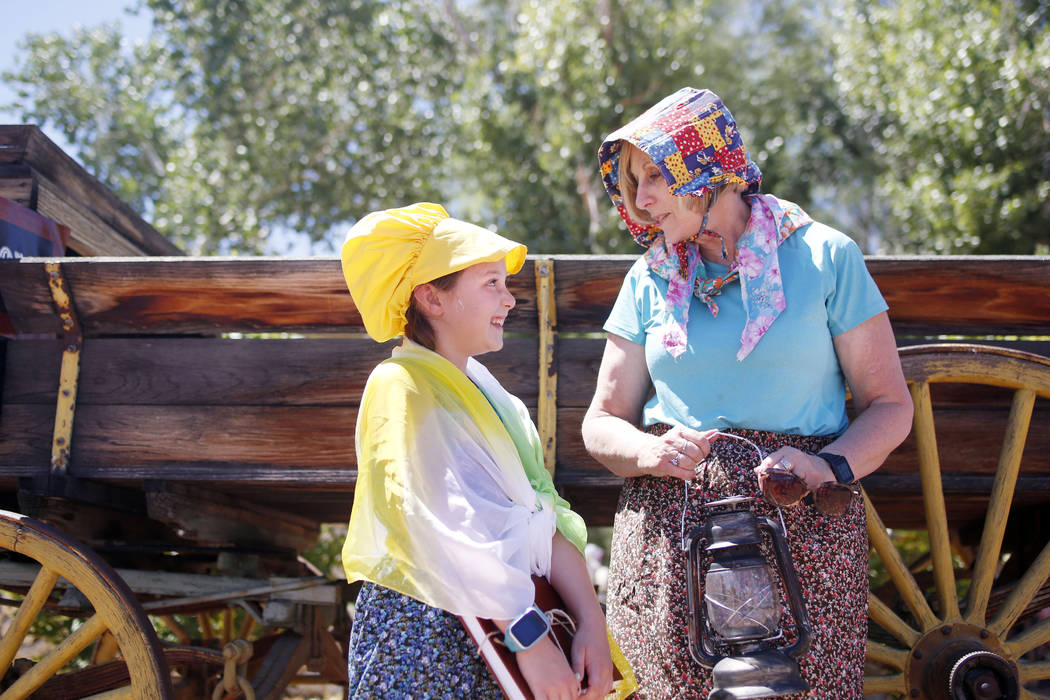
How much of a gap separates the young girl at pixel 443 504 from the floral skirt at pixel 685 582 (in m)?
0.27

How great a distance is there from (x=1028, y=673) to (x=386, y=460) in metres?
1.87

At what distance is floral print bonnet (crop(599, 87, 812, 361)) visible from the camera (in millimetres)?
2027

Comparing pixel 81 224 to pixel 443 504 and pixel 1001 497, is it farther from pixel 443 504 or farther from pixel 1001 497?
pixel 1001 497

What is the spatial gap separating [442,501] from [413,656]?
0.28 metres

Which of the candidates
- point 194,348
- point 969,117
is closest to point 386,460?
point 194,348

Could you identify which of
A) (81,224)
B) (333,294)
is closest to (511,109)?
(81,224)

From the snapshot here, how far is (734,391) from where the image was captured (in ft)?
6.72

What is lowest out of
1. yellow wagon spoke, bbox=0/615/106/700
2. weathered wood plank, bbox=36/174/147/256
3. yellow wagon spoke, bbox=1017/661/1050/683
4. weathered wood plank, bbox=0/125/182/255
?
yellow wagon spoke, bbox=1017/661/1050/683

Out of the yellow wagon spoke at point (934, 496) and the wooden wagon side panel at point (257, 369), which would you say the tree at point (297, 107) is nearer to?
the wooden wagon side panel at point (257, 369)

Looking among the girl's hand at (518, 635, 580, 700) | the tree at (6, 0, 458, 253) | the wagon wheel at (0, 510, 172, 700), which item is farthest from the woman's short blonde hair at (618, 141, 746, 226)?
the tree at (6, 0, 458, 253)

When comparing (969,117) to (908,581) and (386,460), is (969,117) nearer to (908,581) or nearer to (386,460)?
A: (908,581)

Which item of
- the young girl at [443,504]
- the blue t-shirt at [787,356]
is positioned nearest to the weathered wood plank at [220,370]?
the blue t-shirt at [787,356]

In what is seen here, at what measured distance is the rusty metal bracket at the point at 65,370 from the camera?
9.04 feet

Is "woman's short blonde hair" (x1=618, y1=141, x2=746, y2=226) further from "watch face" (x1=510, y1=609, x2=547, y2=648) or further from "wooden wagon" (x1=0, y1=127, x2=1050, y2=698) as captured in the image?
"watch face" (x1=510, y1=609, x2=547, y2=648)
